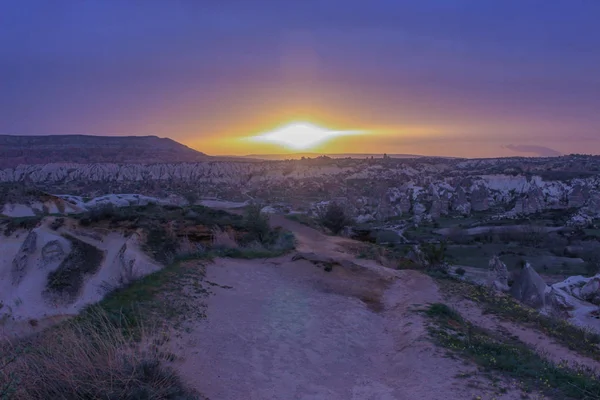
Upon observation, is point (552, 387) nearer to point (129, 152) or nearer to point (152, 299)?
point (152, 299)

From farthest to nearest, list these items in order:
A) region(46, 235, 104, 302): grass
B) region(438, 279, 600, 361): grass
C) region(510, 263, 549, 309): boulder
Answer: region(510, 263, 549, 309): boulder < region(46, 235, 104, 302): grass < region(438, 279, 600, 361): grass

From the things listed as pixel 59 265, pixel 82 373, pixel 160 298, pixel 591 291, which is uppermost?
pixel 82 373

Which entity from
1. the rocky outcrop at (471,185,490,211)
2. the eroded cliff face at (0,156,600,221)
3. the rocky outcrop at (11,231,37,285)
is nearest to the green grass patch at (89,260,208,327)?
the rocky outcrop at (11,231,37,285)

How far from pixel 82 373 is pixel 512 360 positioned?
197 inches

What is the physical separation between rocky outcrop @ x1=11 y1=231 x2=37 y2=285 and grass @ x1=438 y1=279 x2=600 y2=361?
48.4 ft

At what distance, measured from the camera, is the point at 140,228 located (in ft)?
58.0

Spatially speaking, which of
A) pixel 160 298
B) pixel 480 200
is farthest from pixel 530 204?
pixel 160 298

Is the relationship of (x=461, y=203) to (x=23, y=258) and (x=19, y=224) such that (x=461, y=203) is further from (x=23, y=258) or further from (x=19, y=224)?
(x=23, y=258)

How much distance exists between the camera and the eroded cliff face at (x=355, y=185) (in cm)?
5281

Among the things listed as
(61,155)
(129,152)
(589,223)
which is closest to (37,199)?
(589,223)

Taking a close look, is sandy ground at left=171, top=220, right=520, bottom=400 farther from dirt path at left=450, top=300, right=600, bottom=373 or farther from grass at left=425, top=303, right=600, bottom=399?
dirt path at left=450, top=300, right=600, bottom=373

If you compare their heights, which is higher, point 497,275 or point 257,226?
point 257,226

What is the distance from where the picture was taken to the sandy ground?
16.5 ft

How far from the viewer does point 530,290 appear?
16922mm
